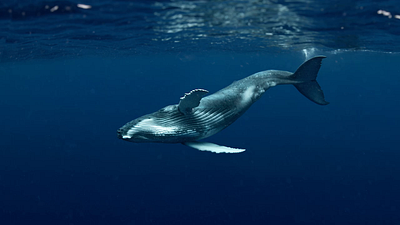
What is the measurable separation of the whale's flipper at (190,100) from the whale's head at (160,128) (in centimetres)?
25

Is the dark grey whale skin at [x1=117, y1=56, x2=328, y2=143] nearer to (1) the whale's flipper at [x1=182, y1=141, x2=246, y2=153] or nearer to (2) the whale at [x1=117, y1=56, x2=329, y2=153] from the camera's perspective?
(2) the whale at [x1=117, y1=56, x2=329, y2=153]

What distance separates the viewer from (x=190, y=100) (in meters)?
5.40

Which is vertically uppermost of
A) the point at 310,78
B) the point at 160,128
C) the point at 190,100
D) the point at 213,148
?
the point at 190,100

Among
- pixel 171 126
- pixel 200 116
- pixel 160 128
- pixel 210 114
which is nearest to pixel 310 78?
pixel 210 114

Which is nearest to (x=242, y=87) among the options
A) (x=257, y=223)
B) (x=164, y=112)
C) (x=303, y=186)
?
(x=164, y=112)

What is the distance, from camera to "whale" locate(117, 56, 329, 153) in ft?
18.3

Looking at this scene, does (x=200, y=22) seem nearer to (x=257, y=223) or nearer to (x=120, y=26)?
(x=120, y=26)

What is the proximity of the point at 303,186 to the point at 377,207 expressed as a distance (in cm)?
428

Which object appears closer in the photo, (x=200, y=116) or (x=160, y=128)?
(x=160, y=128)

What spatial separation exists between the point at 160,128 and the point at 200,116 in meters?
0.99

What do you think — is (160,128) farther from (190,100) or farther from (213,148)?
(213,148)

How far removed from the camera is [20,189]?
19.3m

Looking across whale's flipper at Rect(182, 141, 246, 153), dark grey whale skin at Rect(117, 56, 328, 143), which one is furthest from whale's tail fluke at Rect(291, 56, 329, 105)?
whale's flipper at Rect(182, 141, 246, 153)

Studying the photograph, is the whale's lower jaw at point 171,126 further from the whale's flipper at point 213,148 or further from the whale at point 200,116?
the whale's flipper at point 213,148
